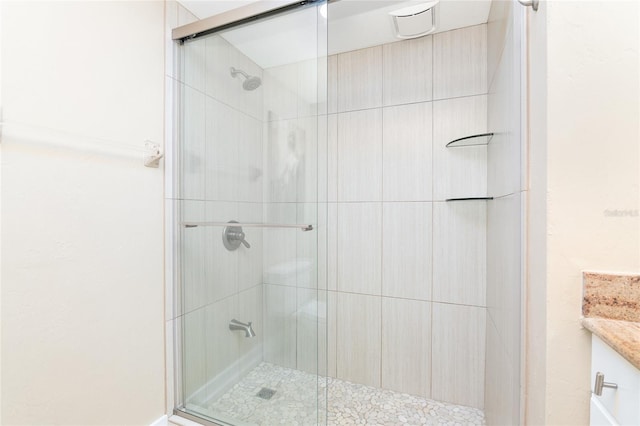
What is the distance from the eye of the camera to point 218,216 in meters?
1.42

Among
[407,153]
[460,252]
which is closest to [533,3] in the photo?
[407,153]

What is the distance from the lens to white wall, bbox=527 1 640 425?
2.32 feet

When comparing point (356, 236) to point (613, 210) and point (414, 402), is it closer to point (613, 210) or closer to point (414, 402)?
point (414, 402)

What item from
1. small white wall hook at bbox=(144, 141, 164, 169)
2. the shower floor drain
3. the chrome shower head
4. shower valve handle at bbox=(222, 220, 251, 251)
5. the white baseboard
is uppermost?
the chrome shower head

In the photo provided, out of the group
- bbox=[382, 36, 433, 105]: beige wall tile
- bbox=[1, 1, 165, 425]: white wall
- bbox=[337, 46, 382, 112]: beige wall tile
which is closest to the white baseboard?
bbox=[1, 1, 165, 425]: white wall

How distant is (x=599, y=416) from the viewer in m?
0.68

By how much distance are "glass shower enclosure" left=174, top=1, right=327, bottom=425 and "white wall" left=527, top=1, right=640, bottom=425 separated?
0.76 meters

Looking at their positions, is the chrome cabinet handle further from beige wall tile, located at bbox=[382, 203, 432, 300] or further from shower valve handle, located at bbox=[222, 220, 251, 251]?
shower valve handle, located at bbox=[222, 220, 251, 251]

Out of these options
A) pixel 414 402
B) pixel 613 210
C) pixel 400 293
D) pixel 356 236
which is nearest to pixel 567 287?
pixel 613 210

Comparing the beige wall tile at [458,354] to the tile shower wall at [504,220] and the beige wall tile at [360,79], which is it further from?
the beige wall tile at [360,79]

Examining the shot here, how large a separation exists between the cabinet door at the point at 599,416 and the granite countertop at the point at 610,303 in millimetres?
168

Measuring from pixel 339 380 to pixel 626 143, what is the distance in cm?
189

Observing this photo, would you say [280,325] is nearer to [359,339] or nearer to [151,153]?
[359,339]

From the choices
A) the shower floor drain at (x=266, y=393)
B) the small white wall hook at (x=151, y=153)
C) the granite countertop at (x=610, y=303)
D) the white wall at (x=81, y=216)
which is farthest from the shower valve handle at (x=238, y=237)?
the granite countertop at (x=610, y=303)
